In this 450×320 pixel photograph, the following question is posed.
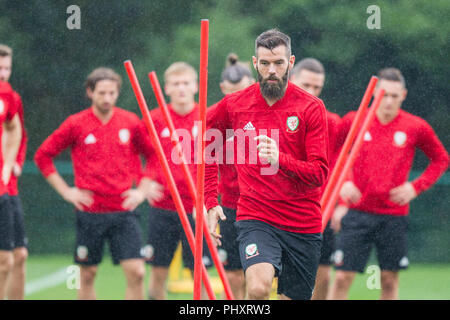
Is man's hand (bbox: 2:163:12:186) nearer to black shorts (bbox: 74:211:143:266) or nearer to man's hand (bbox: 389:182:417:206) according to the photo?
black shorts (bbox: 74:211:143:266)

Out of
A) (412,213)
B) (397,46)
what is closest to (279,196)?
(412,213)

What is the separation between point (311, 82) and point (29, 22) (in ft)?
22.0

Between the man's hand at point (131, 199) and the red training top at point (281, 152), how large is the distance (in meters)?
1.90

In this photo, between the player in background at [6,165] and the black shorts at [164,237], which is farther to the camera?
the black shorts at [164,237]

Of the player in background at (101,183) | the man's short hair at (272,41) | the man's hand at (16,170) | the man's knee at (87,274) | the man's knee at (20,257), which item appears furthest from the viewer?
the man's knee at (20,257)

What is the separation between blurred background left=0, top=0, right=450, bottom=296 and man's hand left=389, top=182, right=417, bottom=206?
4.47 metres

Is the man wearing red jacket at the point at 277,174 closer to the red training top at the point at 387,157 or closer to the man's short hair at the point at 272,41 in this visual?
the man's short hair at the point at 272,41

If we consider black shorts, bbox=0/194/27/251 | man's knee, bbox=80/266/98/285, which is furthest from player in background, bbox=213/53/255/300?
black shorts, bbox=0/194/27/251

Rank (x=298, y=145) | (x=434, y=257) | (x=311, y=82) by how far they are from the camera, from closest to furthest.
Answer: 1. (x=298, y=145)
2. (x=311, y=82)
3. (x=434, y=257)

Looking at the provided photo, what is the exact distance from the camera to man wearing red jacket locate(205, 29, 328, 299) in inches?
171

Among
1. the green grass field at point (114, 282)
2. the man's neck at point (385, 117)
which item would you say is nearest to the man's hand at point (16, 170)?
the green grass field at point (114, 282)

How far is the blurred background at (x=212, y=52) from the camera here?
11258 millimetres

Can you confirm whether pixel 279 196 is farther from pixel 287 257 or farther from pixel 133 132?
pixel 133 132

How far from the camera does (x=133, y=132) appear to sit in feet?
22.1
